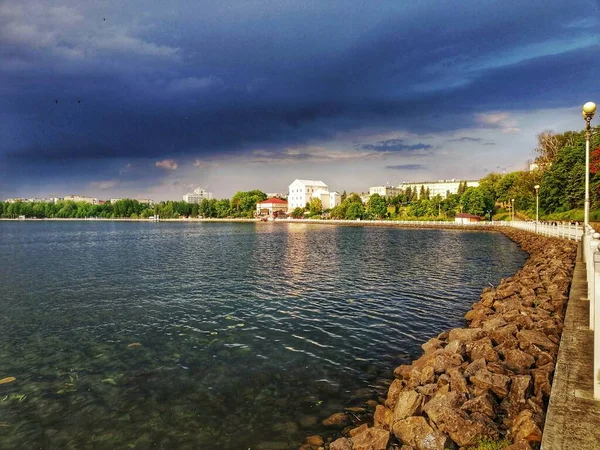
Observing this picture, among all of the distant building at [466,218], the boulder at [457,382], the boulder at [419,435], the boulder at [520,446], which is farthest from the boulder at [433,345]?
the distant building at [466,218]

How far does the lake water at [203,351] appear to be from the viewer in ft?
25.8

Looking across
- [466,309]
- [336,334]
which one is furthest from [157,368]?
[466,309]

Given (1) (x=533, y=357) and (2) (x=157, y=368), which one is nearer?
(1) (x=533, y=357)

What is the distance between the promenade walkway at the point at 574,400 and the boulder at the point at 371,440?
7.88 feet

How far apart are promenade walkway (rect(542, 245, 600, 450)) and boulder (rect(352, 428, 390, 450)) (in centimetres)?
240

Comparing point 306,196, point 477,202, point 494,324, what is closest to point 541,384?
point 494,324

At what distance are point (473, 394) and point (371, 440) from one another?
2295 millimetres

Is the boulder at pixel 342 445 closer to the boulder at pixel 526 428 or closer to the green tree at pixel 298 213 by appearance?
the boulder at pixel 526 428

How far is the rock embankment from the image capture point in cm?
590

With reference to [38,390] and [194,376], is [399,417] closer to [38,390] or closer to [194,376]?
[194,376]

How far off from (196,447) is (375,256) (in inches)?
1310

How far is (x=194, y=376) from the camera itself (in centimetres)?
1012

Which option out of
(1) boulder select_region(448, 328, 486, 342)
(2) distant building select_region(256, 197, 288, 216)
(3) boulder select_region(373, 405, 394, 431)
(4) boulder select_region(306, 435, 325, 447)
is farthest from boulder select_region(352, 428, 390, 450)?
(2) distant building select_region(256, 197, 288, 216)

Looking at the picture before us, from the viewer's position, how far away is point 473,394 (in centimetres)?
710
